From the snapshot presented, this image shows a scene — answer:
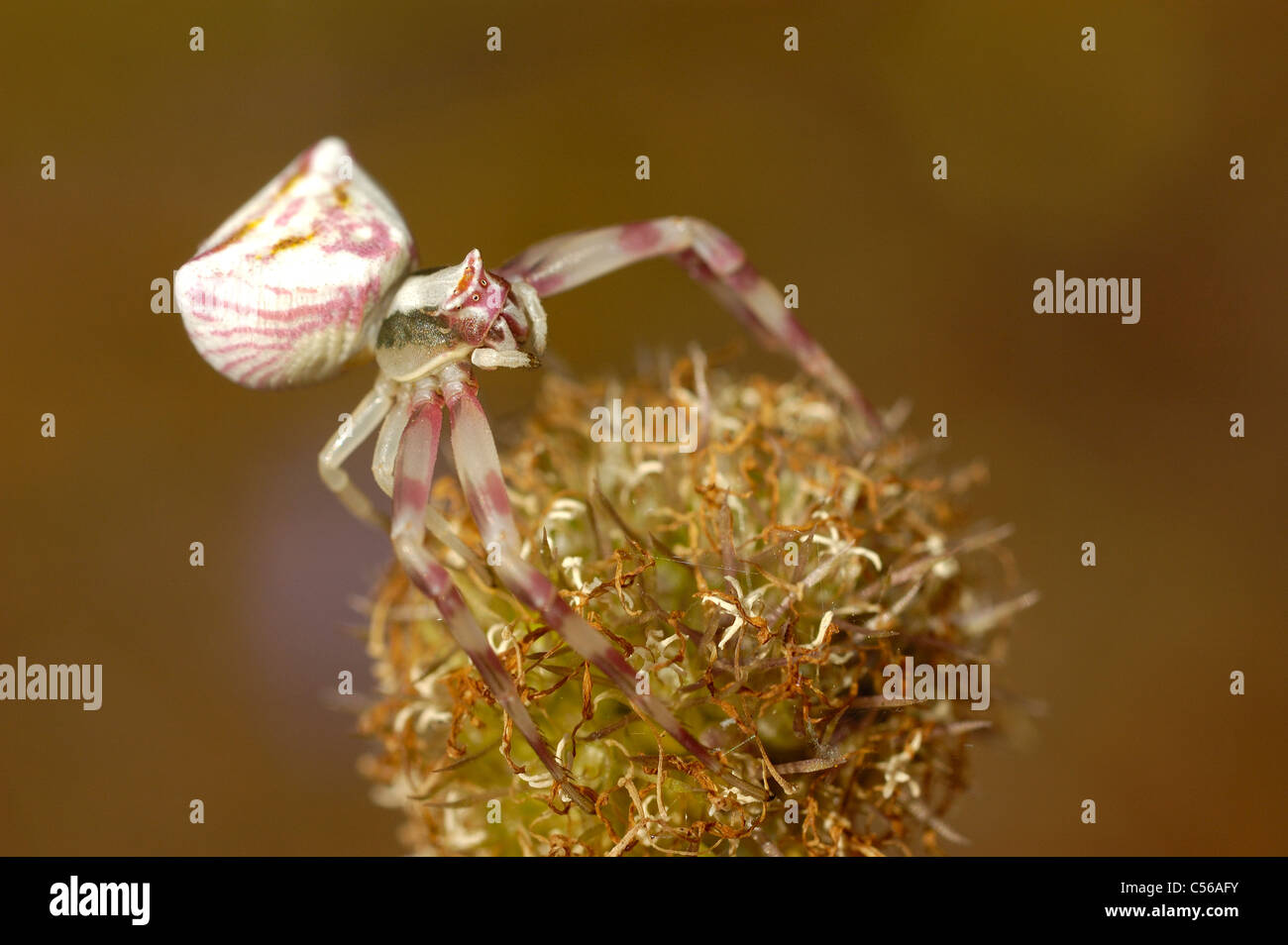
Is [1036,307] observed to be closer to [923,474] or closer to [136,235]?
[923,474]

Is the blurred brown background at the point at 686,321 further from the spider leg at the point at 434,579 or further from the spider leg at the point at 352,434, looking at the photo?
the spider leg at the point at 434,579

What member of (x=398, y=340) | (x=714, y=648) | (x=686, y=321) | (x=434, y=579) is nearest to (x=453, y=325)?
(x=398, y=340)

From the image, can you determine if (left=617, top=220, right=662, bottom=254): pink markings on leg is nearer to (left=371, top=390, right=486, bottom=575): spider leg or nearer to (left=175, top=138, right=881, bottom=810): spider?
(left=175, top=138, right=881, bottom=810): spider

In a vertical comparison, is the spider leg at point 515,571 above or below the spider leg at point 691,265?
below

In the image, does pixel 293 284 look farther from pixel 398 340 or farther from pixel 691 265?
pixel 691 265

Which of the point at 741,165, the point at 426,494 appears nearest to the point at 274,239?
the point at 426,494

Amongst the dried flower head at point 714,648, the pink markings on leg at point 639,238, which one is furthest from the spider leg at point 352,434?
the pink markings on leg at point 639,238
